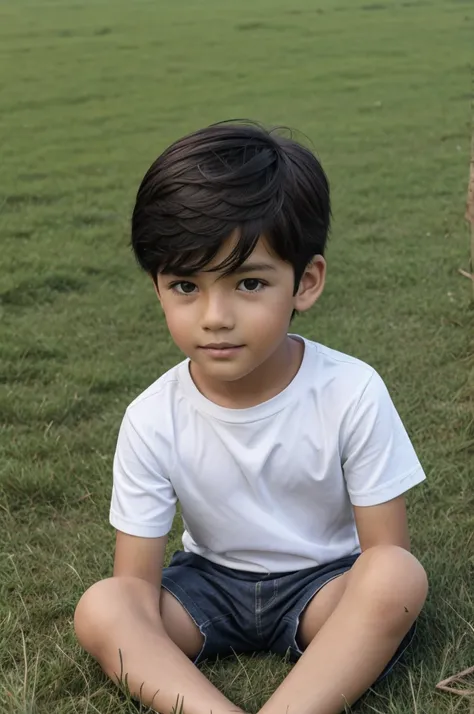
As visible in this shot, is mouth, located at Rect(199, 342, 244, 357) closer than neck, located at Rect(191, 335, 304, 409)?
Yes

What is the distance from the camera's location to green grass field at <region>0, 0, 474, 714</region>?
2.20m

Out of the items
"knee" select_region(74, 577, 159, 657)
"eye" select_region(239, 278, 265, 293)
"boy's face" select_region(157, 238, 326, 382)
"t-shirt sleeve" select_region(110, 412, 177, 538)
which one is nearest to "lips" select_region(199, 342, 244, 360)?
"boy's face" select_region(157, 238, 326, 382)

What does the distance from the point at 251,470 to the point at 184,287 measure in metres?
0.41

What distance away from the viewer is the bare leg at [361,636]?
1849mm

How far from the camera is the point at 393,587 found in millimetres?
1858

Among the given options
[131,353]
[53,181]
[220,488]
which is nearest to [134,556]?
[220,488]

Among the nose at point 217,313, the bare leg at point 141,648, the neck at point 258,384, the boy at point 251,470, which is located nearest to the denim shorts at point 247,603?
the boy at point 251,470

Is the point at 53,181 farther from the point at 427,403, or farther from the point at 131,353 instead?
the point at 427,403

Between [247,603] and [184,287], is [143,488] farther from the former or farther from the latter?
[184,287]

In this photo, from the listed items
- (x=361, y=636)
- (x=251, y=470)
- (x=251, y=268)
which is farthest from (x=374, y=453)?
(x=251, y=268)

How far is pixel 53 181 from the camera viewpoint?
7.57 meters

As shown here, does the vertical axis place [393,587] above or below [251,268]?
below

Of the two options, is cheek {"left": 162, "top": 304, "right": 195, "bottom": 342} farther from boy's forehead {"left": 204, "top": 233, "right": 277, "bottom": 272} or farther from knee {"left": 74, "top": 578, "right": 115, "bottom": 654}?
knee {"left": 74, "top": 578, "right": 115, "bottom": 654}

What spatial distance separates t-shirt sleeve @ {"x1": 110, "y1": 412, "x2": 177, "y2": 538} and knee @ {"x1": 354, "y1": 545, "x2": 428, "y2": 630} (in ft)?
1.51
